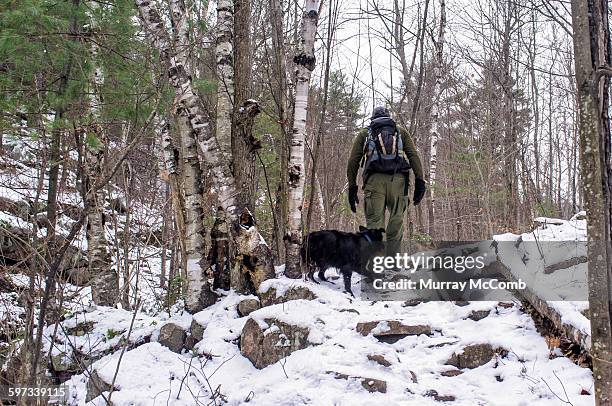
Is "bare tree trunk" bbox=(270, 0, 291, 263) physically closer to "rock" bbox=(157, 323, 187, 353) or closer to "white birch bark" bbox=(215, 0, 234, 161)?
"white birch bark" bbox=(215, 0, 234, 161)

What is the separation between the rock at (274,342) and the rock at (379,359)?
24.0 inches

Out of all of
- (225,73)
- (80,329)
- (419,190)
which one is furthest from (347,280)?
(80,329)

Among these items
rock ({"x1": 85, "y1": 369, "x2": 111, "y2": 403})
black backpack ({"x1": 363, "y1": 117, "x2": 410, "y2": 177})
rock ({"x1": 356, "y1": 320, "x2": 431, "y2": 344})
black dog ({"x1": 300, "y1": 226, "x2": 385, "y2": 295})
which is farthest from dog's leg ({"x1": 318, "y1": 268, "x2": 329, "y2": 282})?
rock ({"x1": 85, "y1": 369, "x2": 111, "y2": 403})

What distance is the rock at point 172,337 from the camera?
4.99 meters

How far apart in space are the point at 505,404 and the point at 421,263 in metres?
3.11

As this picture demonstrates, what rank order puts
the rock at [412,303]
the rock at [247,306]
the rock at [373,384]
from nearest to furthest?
the rock at [373,384], the rock at [247,306], the rock at [412,303]

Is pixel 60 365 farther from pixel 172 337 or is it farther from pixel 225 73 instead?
pixel 225 73

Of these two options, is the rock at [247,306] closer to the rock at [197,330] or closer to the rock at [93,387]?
the rock at [197,330]

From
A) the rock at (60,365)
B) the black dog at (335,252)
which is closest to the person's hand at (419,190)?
the black dog at (335,252)

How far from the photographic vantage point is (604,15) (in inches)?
72.4

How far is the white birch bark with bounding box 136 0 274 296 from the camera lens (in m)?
5.36

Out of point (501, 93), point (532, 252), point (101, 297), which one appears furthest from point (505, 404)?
point (501, 93)

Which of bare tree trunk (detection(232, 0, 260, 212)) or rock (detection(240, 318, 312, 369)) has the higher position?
bare tree trunk (detection(232, 0, 260, 212))

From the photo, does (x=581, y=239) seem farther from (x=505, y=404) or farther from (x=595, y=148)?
(x=595, y=148)
